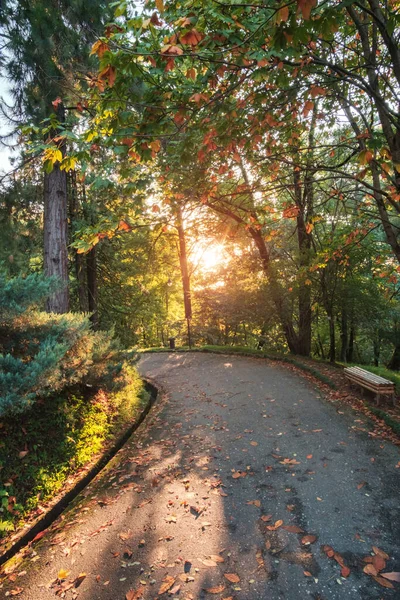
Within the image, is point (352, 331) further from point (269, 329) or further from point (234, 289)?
point (234, 289)

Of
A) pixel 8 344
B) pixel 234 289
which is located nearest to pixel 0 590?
pixel 8 344

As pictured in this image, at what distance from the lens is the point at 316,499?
142 inches

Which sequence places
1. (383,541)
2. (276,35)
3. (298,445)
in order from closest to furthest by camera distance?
1. (276,35)
2. (383,541)
3. (298,445)

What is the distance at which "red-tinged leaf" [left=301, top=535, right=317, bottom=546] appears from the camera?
2.99m

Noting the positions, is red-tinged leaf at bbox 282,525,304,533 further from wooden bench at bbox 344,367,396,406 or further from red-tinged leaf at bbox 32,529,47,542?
wooden bench at bbox 344,367,396,406

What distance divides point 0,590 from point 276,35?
4.88 m

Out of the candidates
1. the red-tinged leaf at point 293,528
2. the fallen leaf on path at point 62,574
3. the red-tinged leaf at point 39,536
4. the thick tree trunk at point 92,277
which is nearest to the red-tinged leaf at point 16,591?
the fallen leaf on path at point 62,574

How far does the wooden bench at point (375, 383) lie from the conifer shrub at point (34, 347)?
4.97 meters

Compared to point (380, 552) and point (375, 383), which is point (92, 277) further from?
point (380, 552)

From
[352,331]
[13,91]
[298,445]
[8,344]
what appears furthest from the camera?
[352,331]

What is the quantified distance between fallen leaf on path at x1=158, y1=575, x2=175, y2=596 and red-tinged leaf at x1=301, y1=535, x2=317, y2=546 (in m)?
1.20

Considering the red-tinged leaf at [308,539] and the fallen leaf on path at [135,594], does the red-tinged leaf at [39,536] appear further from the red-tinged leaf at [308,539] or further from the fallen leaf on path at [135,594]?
the red-tinged leaf at [308,539]

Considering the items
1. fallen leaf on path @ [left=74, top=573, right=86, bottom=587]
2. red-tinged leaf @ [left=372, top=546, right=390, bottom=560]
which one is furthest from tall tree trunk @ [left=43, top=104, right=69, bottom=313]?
red-tinged leaf @ [left=372, top=546, right=390, bottom=560]

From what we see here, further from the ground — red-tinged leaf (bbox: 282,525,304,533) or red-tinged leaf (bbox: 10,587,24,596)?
red-tinged leaf (bbox: 282,525,304,533)
